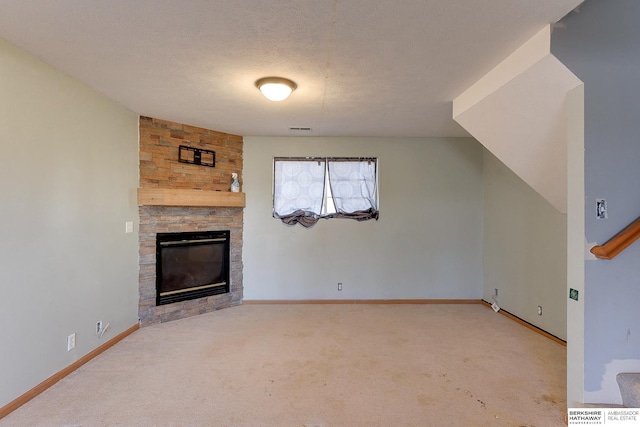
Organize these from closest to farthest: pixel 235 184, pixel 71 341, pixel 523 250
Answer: pixel 71 341
pixel 523 250
pixel 235 184

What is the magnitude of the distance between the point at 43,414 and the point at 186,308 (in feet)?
6.14

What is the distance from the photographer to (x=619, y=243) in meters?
1.73

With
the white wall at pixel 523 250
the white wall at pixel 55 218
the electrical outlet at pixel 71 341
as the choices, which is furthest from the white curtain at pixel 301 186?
the electrical outlet at pixel 71 341

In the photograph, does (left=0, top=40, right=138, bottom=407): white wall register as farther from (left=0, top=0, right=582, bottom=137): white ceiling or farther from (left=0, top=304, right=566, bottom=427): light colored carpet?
(left=0, top=304, right=566, bottom=427): light colored carpet

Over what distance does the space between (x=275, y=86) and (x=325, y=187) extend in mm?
2128

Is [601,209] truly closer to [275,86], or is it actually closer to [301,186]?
[275,86]

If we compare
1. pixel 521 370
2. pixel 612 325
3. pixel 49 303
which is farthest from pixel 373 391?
pixel 49 303

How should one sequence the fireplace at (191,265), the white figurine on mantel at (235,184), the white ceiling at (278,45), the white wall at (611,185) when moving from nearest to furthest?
the white ceiling at (278,45) < the white wall at (611,185) < the fireplace at (191,265) < the white figurine on mantel at (235,184)

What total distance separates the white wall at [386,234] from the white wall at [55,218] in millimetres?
1705

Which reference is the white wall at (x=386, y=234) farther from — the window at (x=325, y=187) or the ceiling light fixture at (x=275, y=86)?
the ceiling light fixture at (x=275, y=86)

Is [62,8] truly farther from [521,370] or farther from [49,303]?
[521,370]

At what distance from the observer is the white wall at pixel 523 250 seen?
3.13 m

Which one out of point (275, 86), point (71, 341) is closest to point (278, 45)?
point (275, 86)

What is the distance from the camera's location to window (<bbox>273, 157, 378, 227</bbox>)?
14.5ft
